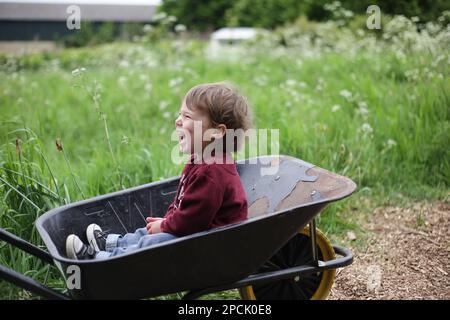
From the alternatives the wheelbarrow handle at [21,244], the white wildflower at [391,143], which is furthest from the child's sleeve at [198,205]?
the white wildflower at [391,143]

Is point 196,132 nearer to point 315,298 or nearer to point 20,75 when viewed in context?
point 315,298

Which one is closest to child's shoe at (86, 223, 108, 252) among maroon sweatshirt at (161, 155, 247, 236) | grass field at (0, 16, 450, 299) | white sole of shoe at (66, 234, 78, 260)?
white sole of shoe at (66, 234, 78, 260)

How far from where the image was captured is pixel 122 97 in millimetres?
5820

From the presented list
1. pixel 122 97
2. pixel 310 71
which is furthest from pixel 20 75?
pixel 310 71

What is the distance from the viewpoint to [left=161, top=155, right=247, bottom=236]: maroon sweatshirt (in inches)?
75.7

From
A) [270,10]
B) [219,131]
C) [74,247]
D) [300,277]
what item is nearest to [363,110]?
[300,277]

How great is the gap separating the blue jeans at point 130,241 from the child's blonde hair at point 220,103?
19.3 inches

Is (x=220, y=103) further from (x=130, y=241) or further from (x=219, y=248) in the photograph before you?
(x=130, y=241)

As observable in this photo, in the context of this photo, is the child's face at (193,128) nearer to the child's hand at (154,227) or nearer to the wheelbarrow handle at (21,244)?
the child's hand at (154,227)

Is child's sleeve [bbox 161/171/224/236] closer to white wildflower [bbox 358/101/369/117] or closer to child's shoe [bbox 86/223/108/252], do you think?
child's shoe [bbox 86/223/108/252]

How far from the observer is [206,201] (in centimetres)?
192

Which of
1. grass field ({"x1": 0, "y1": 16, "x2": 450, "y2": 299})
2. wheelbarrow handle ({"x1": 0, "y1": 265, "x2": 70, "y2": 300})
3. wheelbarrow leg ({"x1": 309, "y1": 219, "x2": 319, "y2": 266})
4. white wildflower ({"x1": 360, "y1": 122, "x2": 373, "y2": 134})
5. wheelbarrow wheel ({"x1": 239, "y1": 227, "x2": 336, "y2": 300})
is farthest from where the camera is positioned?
white wildflower ({"x1": 360, "y1": 122, "x2": 373, "y2": 134})
